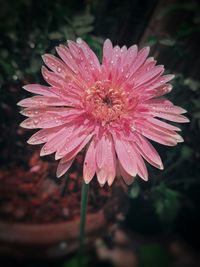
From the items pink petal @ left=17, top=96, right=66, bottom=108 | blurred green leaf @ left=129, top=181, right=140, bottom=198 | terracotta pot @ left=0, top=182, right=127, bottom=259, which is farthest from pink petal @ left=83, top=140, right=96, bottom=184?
terracotta pot @ left=0, top=182, right=127, bottom=259

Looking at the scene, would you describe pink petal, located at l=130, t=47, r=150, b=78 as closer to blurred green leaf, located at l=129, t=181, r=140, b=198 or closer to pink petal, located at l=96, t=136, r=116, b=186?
pink petal, located at l=96, t=136, r=116, b=186

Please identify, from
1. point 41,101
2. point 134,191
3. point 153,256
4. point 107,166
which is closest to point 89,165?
point 107,166

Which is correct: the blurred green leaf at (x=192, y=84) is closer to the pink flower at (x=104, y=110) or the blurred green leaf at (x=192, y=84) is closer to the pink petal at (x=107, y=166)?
the pink flower at (x=104, y=110)

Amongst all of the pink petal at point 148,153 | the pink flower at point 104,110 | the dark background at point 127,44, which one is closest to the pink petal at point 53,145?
the pink flower at point 104,110

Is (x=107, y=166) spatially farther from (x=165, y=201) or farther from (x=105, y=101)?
(x=165, y=201)

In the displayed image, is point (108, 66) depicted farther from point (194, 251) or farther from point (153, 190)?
point (194, 251)

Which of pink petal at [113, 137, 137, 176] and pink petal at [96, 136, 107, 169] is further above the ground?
pink petal at [96, 136, 107, 169]

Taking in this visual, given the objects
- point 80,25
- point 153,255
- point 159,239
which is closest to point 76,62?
point 80,25
